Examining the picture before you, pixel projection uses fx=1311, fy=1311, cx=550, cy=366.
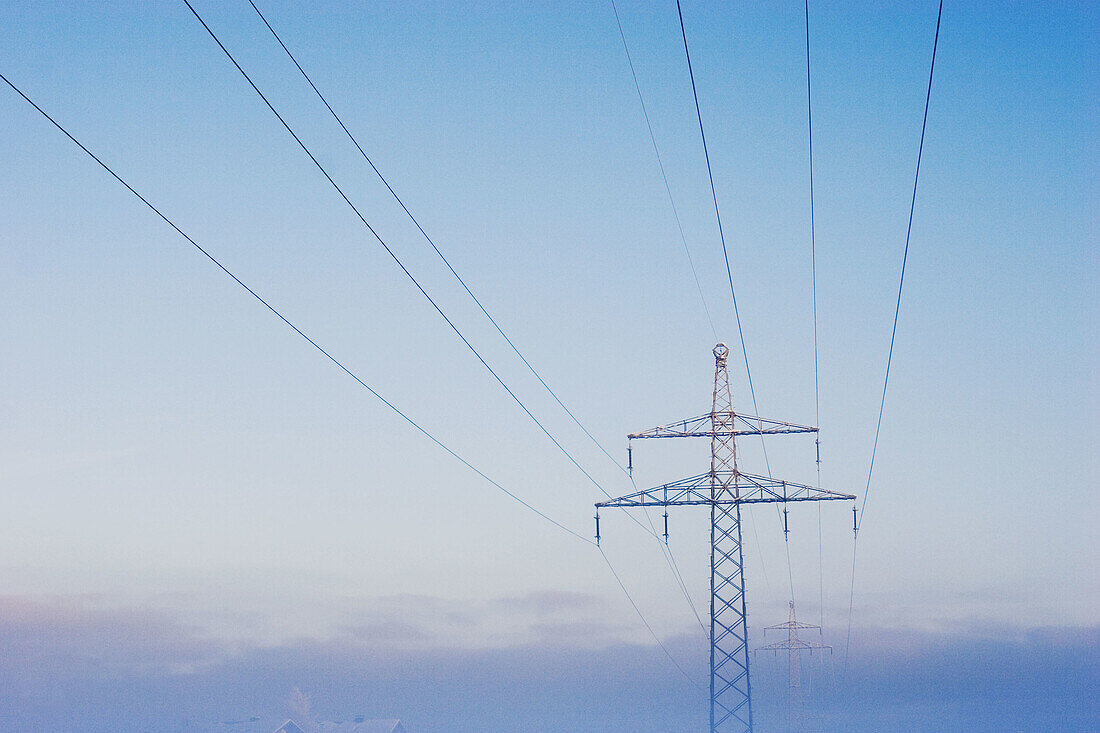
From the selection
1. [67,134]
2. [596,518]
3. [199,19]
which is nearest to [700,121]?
[199,19]

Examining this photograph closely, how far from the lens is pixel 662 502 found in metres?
42.8

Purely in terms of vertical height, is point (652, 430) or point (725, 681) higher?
point (652, 430)

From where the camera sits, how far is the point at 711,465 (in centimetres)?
4394

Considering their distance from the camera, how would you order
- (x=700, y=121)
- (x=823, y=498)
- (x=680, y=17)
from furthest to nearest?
1. (x=823, y=498)
2. (x=700, y=121)
3. (x=680, y=17)

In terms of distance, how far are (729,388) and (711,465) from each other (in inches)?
117

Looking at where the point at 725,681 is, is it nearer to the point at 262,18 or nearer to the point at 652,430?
the point at 652,430

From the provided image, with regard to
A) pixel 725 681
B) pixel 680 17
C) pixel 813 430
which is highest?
pixel 813 430

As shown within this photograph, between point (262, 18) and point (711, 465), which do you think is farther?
point (711, 465)

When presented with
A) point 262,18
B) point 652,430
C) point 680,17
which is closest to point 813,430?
point 652,430

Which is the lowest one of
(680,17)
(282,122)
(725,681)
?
(725,681)

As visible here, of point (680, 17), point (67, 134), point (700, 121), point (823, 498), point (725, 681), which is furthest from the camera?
point (725, 681)

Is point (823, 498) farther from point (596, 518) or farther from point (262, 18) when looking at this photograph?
point (262, 18)

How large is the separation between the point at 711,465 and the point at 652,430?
2.39 m

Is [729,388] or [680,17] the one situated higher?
[729,388]
